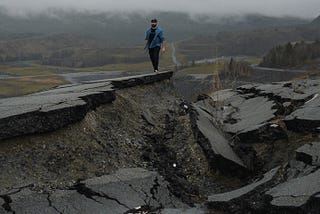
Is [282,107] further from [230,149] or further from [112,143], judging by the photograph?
[112,143]

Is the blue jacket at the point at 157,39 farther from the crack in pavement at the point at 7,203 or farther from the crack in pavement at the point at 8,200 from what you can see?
the crack in pavement at the point at 7,203

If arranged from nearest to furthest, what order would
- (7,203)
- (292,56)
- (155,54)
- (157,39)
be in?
(7,203), (157,39), (155,54), (292,56)

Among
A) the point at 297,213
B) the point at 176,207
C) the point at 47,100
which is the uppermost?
the point at 47,100

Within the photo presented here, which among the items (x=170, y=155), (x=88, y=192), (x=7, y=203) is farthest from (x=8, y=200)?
(x=170, y=155)

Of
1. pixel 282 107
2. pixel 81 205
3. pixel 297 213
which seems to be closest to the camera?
pixel 297 213

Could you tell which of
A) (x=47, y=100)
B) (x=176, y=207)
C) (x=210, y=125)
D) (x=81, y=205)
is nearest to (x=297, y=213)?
(x=176, y=207)

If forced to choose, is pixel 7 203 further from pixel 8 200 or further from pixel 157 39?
pixel 157 39

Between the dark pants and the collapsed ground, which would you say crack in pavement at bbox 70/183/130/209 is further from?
the dark pants

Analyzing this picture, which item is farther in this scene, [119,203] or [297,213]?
[119,203]

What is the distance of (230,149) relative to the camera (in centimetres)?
950

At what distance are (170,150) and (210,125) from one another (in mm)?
1746

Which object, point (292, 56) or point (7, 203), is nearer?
point (7, 203)

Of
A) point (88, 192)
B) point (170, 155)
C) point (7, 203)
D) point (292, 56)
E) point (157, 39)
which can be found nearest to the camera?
point (7, 203)

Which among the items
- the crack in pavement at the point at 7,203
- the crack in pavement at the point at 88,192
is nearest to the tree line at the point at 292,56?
the crack in pavement at the point at 88,192
